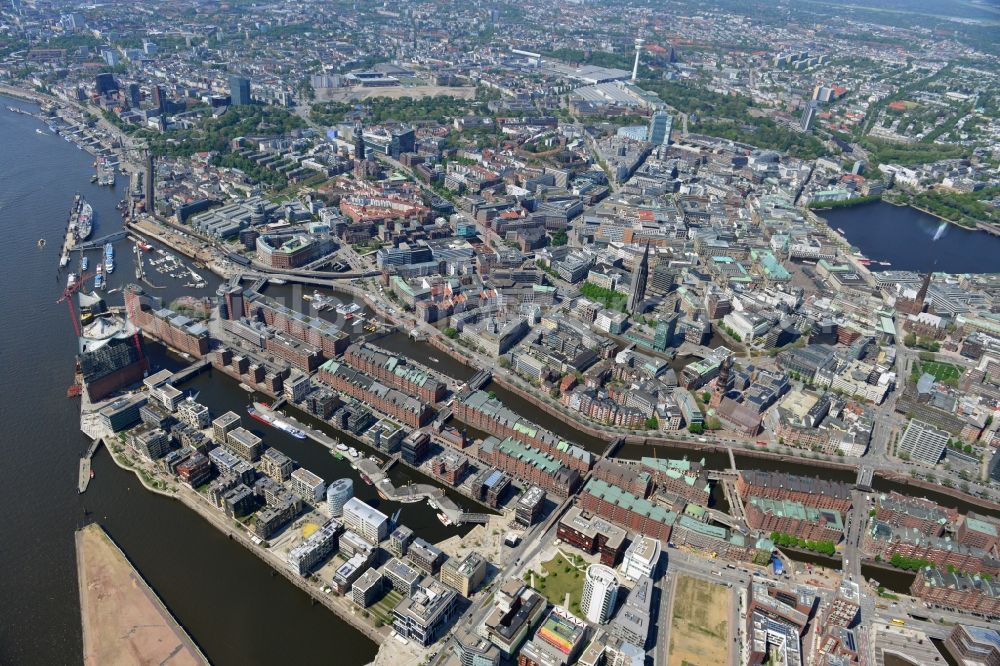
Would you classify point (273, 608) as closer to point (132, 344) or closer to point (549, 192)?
point (132, 344)

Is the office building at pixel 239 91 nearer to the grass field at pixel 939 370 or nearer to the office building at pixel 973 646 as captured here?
the grass field at pixel 939 370

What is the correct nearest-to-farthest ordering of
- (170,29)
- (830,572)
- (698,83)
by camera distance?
(830,572), (698,83), (170,29)

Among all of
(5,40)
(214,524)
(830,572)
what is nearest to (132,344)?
(214,524)

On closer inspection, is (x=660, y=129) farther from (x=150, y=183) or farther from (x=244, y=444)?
(x=244, y=444)

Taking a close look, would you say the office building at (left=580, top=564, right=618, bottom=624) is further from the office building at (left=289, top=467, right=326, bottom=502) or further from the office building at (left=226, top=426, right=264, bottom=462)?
the office building at (left=226, top=426, right=264, bottom=462)

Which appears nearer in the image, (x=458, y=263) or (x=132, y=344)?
(x=132, y=344)

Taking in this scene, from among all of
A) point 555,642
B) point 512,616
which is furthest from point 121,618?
point 555,642
